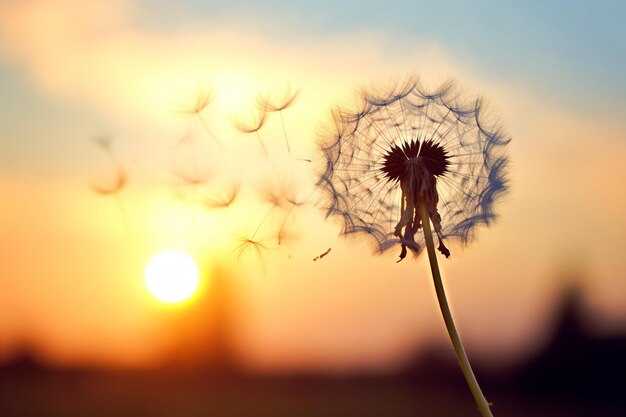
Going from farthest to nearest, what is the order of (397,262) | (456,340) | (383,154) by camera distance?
(383,154) < (397,262) < (456,340)

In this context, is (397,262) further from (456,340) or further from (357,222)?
(456,340)

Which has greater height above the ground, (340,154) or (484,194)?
(340,154)

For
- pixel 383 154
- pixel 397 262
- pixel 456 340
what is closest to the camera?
pixel 456 340

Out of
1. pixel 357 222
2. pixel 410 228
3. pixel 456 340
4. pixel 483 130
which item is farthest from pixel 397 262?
pixel 483 130

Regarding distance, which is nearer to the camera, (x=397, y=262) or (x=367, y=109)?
(x=397, y=262)

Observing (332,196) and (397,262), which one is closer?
(397,262)

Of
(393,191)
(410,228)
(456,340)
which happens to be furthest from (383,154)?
(456,340)

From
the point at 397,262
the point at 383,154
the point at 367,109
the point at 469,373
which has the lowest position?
the point at 469,373

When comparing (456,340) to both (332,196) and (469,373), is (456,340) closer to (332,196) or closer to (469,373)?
(469,373)

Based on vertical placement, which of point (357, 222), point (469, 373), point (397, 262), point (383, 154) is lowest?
point (469, 373)
